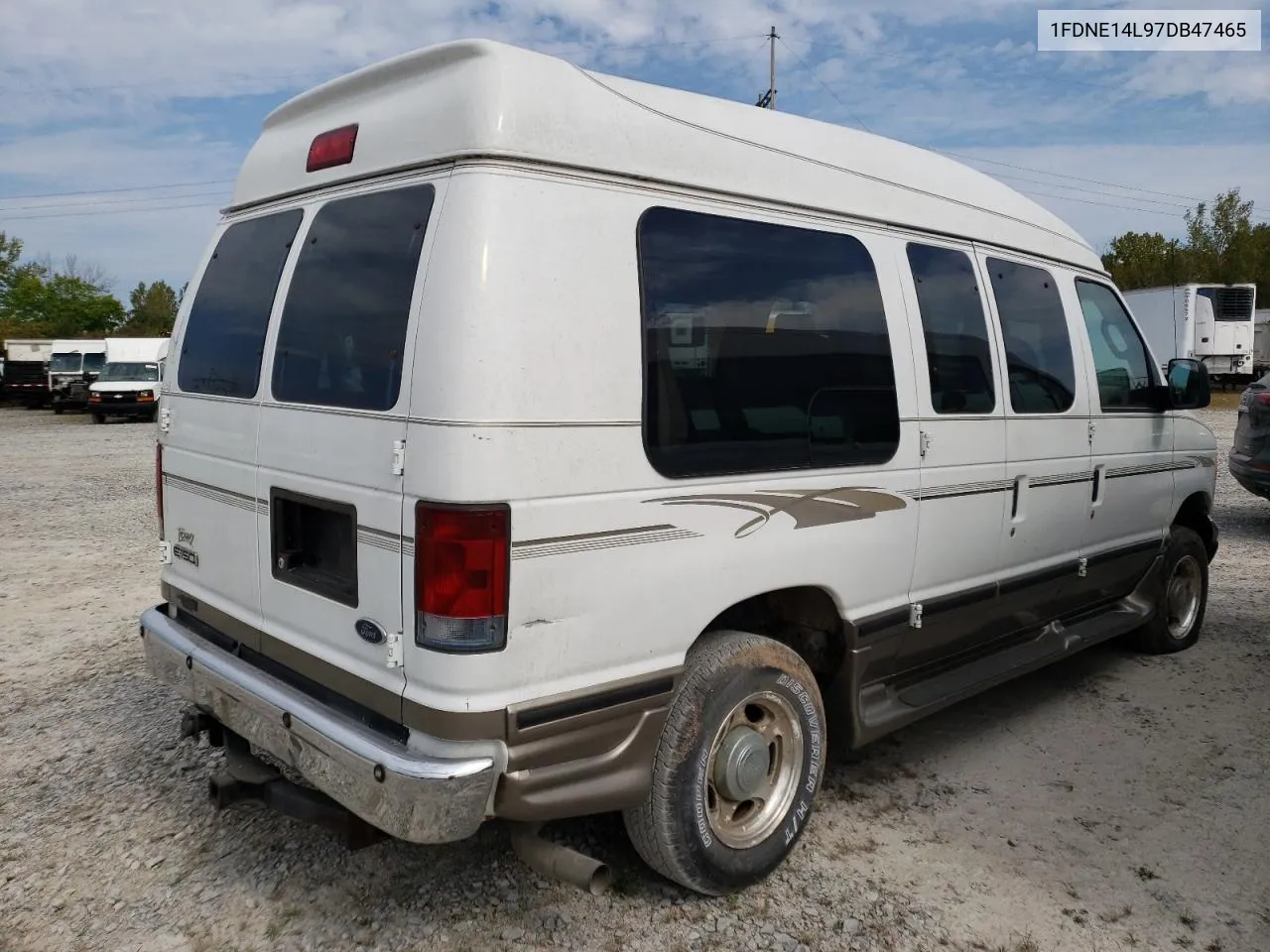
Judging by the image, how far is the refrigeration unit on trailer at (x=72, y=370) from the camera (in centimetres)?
3028

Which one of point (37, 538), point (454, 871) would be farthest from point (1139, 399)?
point (37, 538)

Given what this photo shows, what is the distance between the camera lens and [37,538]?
901cm

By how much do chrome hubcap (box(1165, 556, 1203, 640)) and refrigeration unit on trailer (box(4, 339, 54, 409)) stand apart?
1430 inches

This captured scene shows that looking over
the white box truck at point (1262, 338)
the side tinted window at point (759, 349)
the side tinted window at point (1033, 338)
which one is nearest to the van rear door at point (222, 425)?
the side tinted window at point (759, 349)

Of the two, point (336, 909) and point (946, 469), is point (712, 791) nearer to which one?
point (336, 909)

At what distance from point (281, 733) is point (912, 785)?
8.22 ft

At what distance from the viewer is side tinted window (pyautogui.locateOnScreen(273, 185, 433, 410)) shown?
2.67 m

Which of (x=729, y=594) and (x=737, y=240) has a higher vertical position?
(x=737, y=240)

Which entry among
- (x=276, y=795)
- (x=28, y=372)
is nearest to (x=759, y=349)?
(x=276, y=795)

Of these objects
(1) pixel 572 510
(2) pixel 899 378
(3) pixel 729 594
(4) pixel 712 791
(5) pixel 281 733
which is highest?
(2) pixel 899 378

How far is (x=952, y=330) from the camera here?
386 cm

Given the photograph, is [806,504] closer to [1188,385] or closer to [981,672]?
[981,672]

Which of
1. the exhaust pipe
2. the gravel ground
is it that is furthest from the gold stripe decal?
the gravel ground

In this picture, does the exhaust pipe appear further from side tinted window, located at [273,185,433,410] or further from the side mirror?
the side mirror
